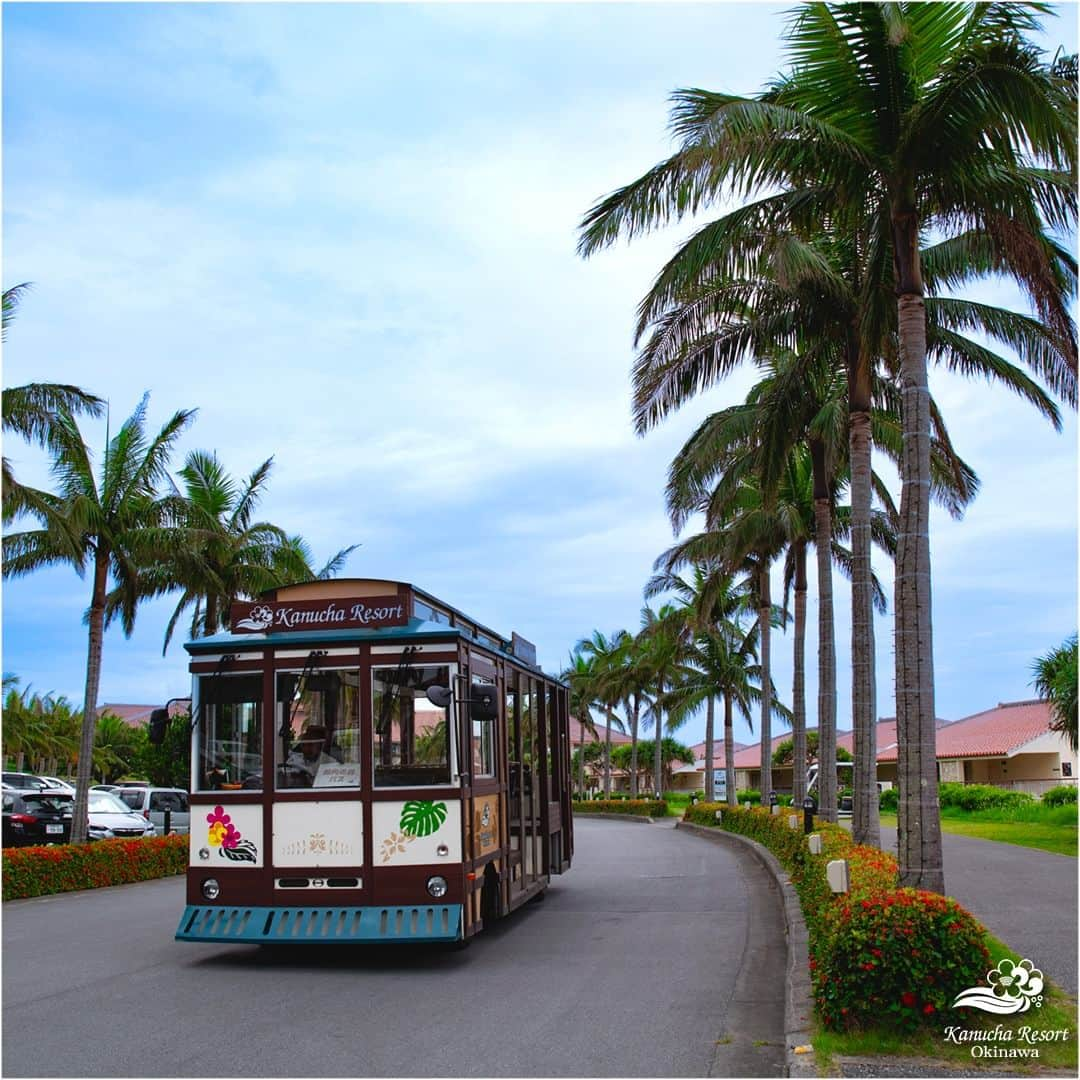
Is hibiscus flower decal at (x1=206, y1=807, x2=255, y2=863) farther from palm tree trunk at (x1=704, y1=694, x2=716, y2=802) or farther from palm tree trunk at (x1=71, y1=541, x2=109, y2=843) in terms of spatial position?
palm tree trunk at (x1=704, y1=694, x2=716, y2=802)

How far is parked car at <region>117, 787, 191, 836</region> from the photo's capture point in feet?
100.0

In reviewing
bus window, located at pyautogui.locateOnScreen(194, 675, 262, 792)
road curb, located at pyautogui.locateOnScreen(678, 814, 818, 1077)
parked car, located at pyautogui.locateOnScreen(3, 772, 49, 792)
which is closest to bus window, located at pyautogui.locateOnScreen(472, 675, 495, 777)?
bus window, located at pyautogui.locateOnScreen(194, 675, 262, 792)

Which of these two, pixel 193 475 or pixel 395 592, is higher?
pixel 193 475

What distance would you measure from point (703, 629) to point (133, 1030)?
91.4 ft

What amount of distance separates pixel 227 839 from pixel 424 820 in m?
1.88

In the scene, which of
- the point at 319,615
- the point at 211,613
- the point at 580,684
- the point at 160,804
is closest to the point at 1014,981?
the point at 319,615

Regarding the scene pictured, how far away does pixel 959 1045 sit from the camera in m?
6.58

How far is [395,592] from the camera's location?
11.1 m

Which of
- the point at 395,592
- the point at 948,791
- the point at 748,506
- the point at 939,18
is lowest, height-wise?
the point at 948,791

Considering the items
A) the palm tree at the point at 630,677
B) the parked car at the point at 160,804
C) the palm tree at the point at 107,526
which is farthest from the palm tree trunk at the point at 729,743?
the palm tree at the point at 107,526

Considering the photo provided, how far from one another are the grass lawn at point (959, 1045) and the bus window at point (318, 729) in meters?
5.11

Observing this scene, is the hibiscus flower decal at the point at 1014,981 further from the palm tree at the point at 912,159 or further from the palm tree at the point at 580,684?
the palm tree at the point at 580,684

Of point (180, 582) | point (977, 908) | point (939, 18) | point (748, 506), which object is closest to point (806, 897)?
point (977, 908)

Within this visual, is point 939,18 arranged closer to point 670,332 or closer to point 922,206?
point 922,206
